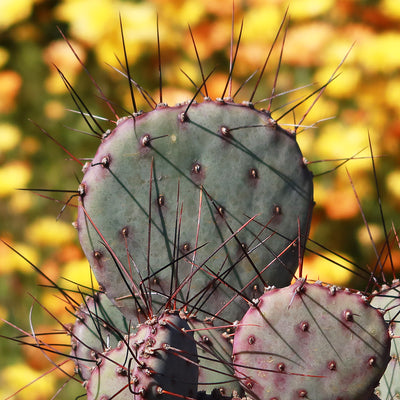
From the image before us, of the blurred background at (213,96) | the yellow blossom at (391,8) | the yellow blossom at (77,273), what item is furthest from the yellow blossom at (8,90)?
the yellow blossom at (391,8)

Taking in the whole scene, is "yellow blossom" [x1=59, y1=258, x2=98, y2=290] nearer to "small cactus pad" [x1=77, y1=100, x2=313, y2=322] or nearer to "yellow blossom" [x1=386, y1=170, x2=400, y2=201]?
"yellow blossom" [x1=386, y1=170, x2=400, y2=201]

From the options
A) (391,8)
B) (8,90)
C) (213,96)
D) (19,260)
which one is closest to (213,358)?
(213,96)

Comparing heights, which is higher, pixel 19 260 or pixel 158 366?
pixel 158 366

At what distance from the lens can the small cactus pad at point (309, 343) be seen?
30.3 inches

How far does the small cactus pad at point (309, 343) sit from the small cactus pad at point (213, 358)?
0.07 meters

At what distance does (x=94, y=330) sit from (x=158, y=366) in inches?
14.3

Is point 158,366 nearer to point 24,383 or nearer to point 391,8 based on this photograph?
point 24,383

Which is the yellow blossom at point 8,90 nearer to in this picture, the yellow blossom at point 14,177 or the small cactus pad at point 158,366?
the yellow blossom at point 14,177

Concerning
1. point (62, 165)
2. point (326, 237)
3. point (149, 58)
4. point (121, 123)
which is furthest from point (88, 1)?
point (121, 123)

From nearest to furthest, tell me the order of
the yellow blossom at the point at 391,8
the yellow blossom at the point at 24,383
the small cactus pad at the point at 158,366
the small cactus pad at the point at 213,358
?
the small cactus pad at the point at 158,366 < the small cactus pad at the point at 213,358 < the yellow blossom at the point at 24,383 < the yellow blossom at the point at 391,8

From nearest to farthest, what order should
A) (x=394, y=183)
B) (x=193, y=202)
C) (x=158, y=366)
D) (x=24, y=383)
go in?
(x=158, y=366) → (x=193, y=202) → (x=24, y=383) → (x=394, y=183)

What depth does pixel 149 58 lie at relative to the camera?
280 cm

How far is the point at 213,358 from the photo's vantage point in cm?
85

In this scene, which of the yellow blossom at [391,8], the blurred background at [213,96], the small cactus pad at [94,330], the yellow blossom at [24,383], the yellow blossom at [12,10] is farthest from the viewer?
the yellow blossom at [12,10]
